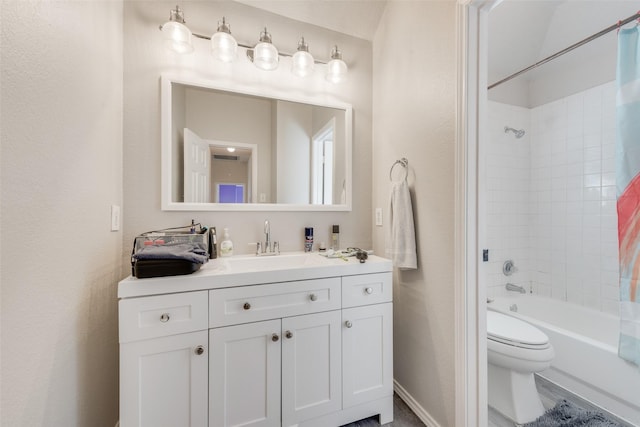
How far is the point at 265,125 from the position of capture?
5.44 ft

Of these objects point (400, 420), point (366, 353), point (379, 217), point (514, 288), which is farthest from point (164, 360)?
point (514, 288)

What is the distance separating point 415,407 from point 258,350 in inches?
39.3

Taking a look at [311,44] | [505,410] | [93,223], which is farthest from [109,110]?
[505,410]

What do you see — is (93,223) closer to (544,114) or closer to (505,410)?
(505,410)

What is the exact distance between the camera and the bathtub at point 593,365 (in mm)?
1384

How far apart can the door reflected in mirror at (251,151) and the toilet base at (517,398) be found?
1.41 m

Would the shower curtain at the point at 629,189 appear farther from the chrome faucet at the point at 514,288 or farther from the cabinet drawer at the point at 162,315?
the cabinet drawer at the point at 162,315

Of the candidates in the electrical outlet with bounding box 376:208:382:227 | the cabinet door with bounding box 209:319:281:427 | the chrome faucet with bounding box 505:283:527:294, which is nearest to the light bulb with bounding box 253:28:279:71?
the electrical outlet with bounding box 376:208:382:227

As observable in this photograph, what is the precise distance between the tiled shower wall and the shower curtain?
24.6 inches

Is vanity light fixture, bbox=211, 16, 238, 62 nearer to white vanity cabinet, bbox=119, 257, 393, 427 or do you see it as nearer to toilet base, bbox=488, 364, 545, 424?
white vanity cabinet, bbox=119, 257, 393, 427

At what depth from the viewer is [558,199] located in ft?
7.52

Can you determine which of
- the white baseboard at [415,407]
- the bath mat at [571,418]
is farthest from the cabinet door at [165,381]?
the bath mat at [571,418]

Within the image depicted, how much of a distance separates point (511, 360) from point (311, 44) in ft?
7.69

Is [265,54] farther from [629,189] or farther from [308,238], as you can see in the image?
[629,189]
